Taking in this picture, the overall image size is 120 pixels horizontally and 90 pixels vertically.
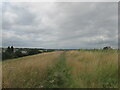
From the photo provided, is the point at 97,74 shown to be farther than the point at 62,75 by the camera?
No

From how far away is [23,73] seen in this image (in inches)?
172

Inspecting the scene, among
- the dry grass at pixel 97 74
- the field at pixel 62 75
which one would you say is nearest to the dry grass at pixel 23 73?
the field at pixel 62 75

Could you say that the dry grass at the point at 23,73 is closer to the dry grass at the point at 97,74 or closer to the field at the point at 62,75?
the field at the point at 62,75

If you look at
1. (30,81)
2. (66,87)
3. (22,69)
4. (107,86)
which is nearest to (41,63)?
A: (22,69)

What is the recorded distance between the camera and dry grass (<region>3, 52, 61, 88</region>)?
394 centimetres

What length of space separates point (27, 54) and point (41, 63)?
121 cm

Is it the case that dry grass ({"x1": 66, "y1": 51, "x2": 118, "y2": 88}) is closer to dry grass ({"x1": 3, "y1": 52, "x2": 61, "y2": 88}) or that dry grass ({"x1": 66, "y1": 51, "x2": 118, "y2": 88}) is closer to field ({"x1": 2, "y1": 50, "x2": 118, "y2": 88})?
field ({"x1": 2, "y1": 50, "x2": 118, "y2": 88})

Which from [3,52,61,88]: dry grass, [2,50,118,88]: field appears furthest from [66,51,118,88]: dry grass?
[3,52,61,88]: dry grass

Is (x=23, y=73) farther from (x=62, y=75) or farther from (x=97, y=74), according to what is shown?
(x=97, y=74)

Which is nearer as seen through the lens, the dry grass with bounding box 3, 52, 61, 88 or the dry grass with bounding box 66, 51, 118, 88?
the dry grass with bounding box 66, 51, 118, 88

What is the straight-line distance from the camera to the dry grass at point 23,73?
394cm

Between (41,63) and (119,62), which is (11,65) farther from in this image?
(119,62)

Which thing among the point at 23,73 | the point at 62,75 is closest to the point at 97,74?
the point at 62,75

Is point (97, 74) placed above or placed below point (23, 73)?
above
